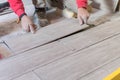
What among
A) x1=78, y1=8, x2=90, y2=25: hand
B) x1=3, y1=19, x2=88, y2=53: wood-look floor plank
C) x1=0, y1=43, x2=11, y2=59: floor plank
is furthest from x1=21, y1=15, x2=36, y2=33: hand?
x1=78, y1=8, x2=90, y2=25: hand

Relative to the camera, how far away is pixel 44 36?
1521 millimetres

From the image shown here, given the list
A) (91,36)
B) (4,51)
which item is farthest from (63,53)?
(4,51)

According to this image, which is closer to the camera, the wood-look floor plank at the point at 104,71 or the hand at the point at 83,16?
the wood-look floor plank at the point at 104,71

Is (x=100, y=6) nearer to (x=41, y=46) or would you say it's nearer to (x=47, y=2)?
(x=47, y=2)

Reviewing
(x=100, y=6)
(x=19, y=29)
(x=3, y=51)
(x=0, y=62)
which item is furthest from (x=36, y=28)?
(x=100, y=6)

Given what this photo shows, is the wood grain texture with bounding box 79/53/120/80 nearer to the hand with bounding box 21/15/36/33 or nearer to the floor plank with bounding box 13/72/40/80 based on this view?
the floor plank with bounding box 13/72/40/80

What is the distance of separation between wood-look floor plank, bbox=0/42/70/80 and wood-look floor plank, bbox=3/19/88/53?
69mm

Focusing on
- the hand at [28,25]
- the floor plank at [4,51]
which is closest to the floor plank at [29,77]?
the floor plank at [4,51]

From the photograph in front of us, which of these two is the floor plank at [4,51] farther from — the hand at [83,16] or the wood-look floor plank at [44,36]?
the hand at [83,16]

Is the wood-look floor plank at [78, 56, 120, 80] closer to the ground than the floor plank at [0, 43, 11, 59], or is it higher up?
closer to the ground

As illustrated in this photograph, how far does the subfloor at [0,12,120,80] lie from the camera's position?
1172 mm

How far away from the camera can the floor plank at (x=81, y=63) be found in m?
1.16

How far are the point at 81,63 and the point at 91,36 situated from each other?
330mm

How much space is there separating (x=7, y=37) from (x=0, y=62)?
359mm
